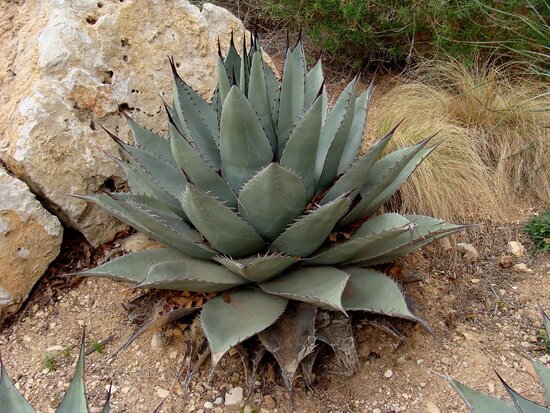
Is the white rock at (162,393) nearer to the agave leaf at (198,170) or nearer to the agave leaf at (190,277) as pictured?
the agave leaf at (190,277)

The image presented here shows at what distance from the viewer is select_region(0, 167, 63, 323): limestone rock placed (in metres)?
2.45

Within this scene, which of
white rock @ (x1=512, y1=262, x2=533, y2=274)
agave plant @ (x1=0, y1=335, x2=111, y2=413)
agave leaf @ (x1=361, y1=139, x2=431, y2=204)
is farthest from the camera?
white rock @ (x1=512, y1=262, x2=533, y2=274)

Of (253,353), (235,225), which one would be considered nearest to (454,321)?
(253,353)

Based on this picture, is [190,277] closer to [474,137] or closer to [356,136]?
[356,136]

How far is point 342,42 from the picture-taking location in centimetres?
441

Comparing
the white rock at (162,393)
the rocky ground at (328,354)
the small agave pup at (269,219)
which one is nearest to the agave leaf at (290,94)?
the small agave pup at (269,219)

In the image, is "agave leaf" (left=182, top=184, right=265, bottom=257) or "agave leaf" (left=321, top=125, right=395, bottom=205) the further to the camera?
"agave leaf" (left=321, top=125, right=395, bottom=205)

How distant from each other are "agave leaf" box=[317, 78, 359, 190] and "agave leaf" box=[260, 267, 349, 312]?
367 millimetres

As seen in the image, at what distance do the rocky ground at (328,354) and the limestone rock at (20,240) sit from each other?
0.12 metres

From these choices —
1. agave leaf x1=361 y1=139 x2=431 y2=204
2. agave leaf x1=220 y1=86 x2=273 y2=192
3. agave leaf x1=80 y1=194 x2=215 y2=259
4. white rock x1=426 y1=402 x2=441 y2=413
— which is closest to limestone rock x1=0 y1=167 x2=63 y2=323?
agave leaf x1=80 y1=194 x2=215 y2=259

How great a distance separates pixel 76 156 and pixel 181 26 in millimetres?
912

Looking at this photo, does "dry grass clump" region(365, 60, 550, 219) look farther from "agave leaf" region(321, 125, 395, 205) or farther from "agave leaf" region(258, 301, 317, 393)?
"agave leaf" region(258, 301, 317, 393)

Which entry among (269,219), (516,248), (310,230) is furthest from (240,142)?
(516,248)

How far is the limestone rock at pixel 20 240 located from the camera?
8.03 feet
